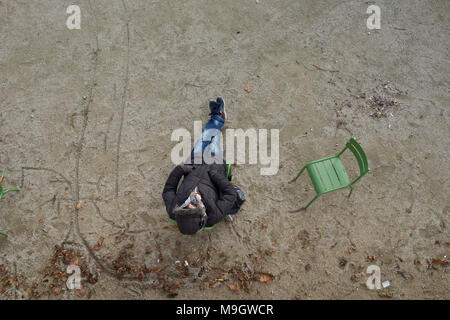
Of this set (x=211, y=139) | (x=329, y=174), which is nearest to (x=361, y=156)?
(x=329, y=174)

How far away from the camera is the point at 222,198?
3984mm

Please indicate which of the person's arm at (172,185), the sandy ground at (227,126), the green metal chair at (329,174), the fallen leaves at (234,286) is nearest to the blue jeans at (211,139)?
the sandy ground at (227,126)

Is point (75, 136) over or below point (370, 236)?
over

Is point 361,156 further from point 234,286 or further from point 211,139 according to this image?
point 234,286

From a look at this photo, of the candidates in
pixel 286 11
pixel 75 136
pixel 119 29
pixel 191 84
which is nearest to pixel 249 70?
pixel 191 84

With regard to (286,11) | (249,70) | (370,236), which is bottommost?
(370,236)

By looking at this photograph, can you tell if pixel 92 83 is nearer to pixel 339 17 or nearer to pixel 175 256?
pixel 175 256

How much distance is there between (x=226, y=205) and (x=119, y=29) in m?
5.45

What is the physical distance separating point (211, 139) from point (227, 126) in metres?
0.84

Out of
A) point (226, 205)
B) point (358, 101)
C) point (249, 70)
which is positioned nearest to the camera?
point (226, 205)

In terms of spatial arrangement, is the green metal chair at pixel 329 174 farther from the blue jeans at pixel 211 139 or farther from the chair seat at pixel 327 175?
the blue jeans at pixel 211 139

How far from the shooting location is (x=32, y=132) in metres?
5.43

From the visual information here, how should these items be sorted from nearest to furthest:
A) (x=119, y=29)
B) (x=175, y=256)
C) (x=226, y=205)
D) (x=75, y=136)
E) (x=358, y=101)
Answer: (x=226, y=205) < (x=175, y=256) < (x=75, y=136) < (x=358, y=101) < (x=119, y=29)

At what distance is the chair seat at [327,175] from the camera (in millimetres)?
4227
